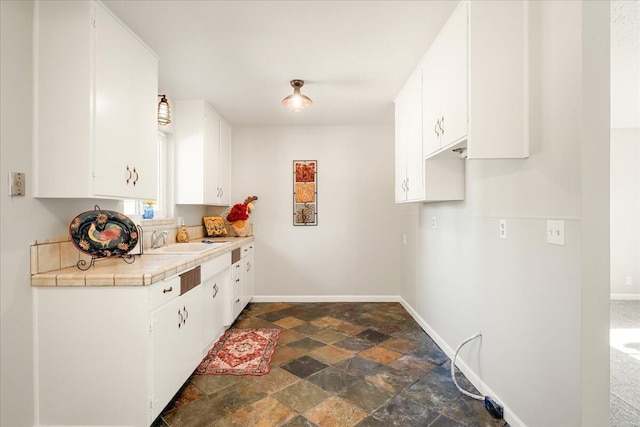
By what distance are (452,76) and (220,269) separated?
2.44 m

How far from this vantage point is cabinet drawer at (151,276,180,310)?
170 centimetres

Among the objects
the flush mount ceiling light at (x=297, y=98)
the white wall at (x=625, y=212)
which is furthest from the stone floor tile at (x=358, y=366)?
the white wall at (x=625, y=212)

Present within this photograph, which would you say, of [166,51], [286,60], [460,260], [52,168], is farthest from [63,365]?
[460,260]

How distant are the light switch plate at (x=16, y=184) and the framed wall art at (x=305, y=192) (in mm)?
2916

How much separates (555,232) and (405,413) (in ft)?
4.55

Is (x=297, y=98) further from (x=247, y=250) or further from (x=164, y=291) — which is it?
(x=247, y=250)

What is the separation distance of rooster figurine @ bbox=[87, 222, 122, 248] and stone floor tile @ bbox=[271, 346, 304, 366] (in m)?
1.56

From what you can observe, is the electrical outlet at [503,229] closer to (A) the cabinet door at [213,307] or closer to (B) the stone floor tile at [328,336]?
(B) the stone floor tile at [328,336]

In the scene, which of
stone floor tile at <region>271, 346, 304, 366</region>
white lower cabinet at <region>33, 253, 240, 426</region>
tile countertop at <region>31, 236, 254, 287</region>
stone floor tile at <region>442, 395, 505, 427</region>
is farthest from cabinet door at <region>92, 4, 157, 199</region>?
stone floor tile at <region>442, 395, 505, 427</region>

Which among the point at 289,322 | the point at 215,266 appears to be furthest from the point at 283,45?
the point at 289,322

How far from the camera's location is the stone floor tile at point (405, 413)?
1.79 m

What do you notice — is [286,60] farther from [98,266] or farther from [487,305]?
[487,305]

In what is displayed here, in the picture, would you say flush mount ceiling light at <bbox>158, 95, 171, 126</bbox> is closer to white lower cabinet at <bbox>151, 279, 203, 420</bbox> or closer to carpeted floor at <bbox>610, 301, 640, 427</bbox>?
white lower cabinet at <bbox>151, 279, 203, 420</bbox>

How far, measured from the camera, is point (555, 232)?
1386 millimetres
